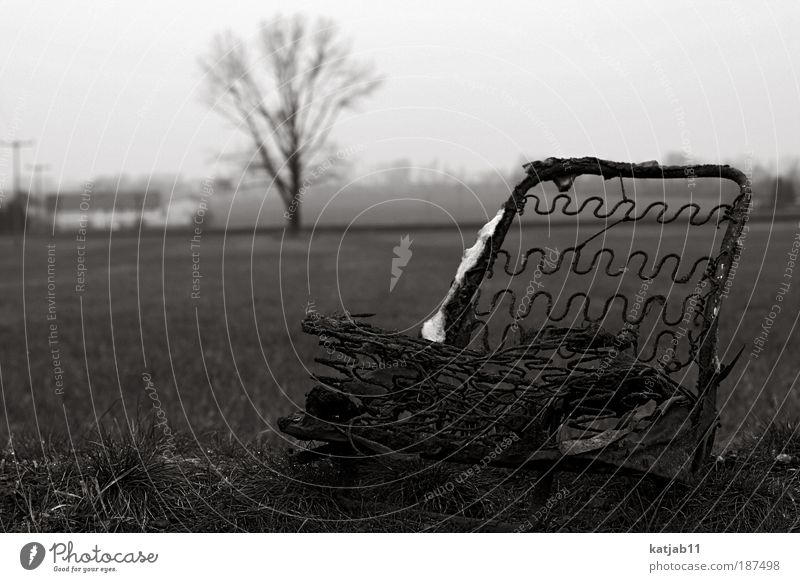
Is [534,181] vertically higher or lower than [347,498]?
higher

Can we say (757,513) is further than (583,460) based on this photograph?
Yes

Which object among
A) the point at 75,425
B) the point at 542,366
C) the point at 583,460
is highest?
the point at 542,366

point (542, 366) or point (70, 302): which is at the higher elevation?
point (542, 366)

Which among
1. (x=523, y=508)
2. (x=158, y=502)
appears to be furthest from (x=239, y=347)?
(x=523, y=508)

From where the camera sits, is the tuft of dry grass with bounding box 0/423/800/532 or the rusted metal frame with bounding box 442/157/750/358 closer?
the tuft of dry grass with bounding box 0/423/800/532

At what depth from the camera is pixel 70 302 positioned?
8.67m

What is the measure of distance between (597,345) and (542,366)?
28cm

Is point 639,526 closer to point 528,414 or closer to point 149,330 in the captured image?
point 528,414

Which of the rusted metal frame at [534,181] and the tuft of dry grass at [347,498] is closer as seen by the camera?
the tuft of dry grass at [347,498]

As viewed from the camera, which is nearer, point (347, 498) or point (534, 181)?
point (347, 498)

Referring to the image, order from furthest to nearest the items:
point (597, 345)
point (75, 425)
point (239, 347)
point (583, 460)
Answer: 1. point (239, 347)
2. point (75, 425)
3. point (597, 345)
4. point (583, 460)

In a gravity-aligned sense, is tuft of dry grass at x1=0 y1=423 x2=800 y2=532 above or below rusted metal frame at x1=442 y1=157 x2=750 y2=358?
below

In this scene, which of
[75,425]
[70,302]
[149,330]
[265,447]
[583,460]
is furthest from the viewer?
[70,302]

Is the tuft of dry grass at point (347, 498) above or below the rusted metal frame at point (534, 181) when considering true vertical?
below
